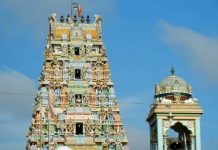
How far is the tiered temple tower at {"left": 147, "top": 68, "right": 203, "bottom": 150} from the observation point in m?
27.5

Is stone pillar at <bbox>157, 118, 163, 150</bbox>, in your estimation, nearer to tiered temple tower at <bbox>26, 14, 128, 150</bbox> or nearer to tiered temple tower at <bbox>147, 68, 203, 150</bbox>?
tiered temple tower at <bbox>147, 68, 203, 150</bbox>

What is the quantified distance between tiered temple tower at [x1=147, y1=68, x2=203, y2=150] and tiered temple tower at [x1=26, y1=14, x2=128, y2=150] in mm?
29298

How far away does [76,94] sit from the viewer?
62062 millimetres

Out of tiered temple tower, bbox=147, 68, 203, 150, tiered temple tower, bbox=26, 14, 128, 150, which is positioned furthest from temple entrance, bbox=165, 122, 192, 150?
tiered temple tower, bbox=26, 14, 128, 150

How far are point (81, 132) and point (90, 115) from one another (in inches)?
79.2

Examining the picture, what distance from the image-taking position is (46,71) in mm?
62969

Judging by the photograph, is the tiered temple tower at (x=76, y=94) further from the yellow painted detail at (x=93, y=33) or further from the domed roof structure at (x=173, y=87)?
the domed roof structure at (x=173, y=87)

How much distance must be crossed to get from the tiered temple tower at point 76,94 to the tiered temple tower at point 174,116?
2930cm

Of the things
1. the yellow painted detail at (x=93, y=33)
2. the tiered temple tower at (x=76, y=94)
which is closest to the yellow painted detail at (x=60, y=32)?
the tiered temple tower at (x=76, y=94)

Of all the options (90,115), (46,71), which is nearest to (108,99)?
(90,115)

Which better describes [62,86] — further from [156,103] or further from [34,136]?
[156,103]

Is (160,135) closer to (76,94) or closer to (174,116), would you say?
(174,116)

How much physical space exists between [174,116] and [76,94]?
3498 centimetres

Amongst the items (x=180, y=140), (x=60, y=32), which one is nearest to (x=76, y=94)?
(x=60, y=32)
